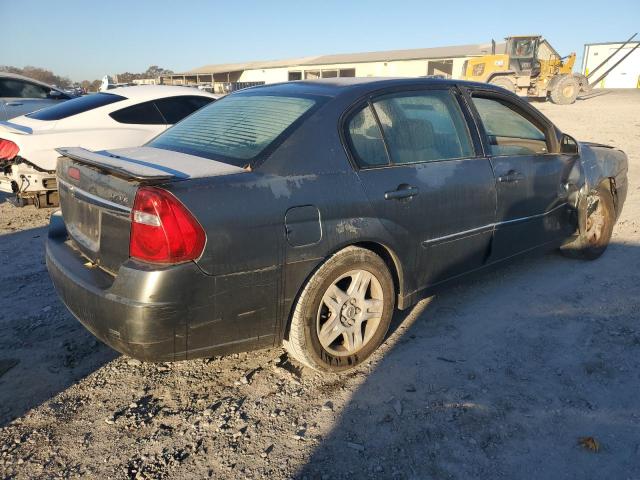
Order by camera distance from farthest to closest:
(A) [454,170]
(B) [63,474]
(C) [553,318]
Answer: (C) [553,318], (A) [454,170], (B) [63,474]

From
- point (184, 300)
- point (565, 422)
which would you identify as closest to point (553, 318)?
point (565, 422)

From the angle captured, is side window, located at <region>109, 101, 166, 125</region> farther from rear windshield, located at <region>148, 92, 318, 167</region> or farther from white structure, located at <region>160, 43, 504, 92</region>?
white structure, located at <region>160, 43, 504, 92</region>

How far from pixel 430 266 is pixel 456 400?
894mm

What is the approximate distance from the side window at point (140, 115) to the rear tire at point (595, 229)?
5016 mm

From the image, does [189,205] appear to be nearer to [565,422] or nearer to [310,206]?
[310,206]

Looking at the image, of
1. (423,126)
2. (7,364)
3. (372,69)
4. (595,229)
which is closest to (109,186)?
(7,364)

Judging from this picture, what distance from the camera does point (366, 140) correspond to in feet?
9.59

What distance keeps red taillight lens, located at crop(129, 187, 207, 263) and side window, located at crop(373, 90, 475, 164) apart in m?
1.36

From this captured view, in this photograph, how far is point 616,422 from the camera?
246 cm

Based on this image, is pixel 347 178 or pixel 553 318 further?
pixel 553 318

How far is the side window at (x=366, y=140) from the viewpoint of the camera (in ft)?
9.35

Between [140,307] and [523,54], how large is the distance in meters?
25.8

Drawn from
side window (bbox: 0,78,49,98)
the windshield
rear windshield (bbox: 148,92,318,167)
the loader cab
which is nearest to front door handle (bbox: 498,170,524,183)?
rear windshield (bbox: 148,92,318,167)

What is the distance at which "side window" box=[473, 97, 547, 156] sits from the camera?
3.67 metres
